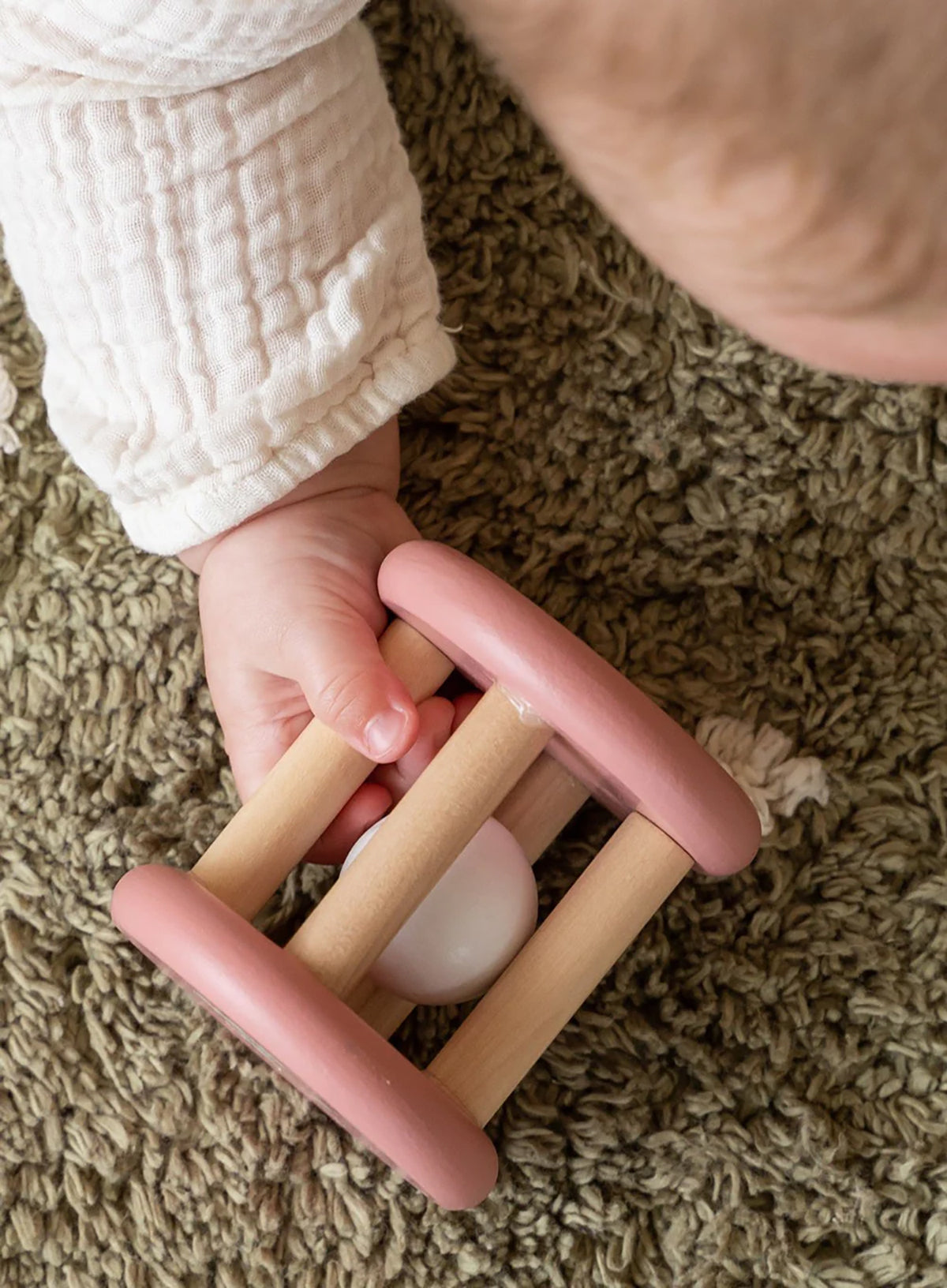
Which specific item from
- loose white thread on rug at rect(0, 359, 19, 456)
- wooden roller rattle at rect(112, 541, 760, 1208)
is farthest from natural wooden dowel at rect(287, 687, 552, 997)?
loose white thread on rug at rect(0, 359, 19, 456)

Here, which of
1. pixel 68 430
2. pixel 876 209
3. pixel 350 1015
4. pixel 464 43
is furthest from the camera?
pixel 464 43

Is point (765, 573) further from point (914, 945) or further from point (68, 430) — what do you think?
point (68, 430)

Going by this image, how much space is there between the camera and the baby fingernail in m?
0.45

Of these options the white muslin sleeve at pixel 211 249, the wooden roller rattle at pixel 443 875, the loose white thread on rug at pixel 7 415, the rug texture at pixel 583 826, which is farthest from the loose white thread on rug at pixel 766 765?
the loose white thread on rug at pixel 7 415

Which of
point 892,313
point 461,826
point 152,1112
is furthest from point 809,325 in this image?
point 152,1112

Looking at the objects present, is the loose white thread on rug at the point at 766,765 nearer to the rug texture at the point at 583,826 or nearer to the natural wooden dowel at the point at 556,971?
the rug texture at the point at 583,826

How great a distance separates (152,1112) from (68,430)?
0.32m

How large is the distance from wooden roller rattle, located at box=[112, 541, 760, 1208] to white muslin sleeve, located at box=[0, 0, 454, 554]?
9 centimetres

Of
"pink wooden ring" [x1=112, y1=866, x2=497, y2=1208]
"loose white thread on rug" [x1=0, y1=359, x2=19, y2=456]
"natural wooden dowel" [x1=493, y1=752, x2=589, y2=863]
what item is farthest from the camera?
"loose white thread on rug" [x1=0, y1=359, x2=19, y2=456]

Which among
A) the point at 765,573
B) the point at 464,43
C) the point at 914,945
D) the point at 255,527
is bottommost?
the point at 914,945

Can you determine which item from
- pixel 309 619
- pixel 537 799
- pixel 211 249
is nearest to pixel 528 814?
pixel 537 799

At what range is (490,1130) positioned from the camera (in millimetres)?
536

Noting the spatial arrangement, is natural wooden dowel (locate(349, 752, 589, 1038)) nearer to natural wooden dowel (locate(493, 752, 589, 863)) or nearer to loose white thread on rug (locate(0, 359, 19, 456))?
natural wooden dowel (locate(493, 752, 589, 863))

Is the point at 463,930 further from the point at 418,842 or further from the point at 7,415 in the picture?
the point at 7,415
